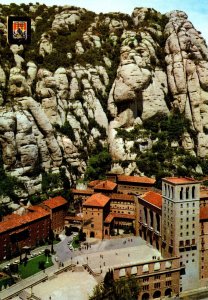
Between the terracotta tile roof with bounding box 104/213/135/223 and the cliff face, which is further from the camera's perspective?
the cliff face

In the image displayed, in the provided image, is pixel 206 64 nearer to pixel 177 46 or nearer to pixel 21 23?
pixel 177 46

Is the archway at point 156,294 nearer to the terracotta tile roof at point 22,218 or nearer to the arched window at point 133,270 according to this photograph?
the arched window at point 133,270

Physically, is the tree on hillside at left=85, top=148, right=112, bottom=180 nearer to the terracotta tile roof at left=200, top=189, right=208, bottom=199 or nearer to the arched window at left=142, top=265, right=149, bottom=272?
the terracotta tile roof at left=200, top=189, right=208, bottom=199

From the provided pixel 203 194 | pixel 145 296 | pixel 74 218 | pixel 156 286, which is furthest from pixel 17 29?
pixel 145 296

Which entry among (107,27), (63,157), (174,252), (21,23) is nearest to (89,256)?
(174,252)

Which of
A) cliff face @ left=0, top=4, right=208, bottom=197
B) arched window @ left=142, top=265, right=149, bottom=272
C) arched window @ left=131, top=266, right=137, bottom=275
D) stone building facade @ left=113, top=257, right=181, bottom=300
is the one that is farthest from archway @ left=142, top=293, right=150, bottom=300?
cliff face @ left=0, top=4, right=208, bottom=197

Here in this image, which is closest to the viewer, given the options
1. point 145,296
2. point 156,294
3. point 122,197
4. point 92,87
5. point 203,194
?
point 145,296

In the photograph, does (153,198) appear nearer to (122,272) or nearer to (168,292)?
(168,292)
